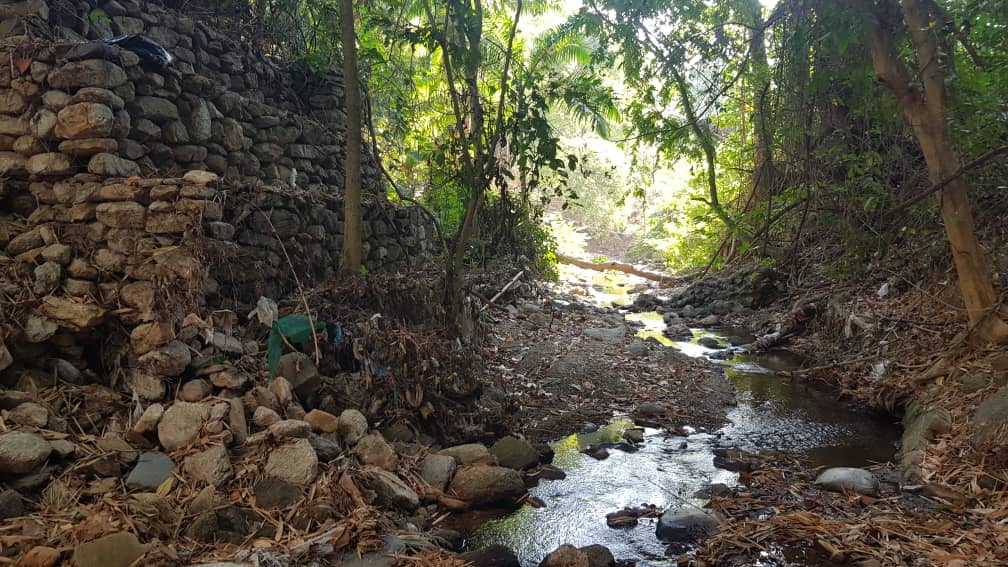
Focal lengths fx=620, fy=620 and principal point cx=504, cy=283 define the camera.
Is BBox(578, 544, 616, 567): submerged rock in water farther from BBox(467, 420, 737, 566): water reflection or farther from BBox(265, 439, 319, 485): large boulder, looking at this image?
BBox(265, 439, 319, 485): large boulder

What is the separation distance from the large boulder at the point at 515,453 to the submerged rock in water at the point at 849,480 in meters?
1.83

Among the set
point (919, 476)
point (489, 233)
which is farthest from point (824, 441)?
point (489, 233)

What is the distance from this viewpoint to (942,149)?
451cm

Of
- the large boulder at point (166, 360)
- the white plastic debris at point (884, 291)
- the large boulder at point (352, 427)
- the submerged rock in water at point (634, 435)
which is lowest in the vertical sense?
the submerged rock in water at point (634, 435)

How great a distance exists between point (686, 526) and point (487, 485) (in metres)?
1.15

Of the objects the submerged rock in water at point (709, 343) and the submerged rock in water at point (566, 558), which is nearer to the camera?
the submerged rock in water at point (566, 558)

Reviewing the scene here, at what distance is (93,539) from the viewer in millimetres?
2514

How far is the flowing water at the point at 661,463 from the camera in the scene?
3.34 meters

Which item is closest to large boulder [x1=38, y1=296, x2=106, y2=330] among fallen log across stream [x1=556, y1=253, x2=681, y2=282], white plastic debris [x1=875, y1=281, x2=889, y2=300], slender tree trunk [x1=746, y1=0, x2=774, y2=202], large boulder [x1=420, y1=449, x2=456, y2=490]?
large boulder [x1=420, y1=449, x2=456, y2=490]

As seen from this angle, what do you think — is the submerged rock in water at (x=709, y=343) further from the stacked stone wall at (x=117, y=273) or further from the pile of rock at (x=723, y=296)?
the stacked stone wall at (x=117, y=273)

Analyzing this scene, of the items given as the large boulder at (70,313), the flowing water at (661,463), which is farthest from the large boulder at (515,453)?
the large boulder at (70,313)

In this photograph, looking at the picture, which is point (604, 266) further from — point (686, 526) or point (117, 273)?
point (117, 273)

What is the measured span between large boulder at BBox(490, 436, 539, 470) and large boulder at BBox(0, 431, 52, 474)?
250 cm

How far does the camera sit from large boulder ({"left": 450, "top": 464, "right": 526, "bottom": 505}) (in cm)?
368
